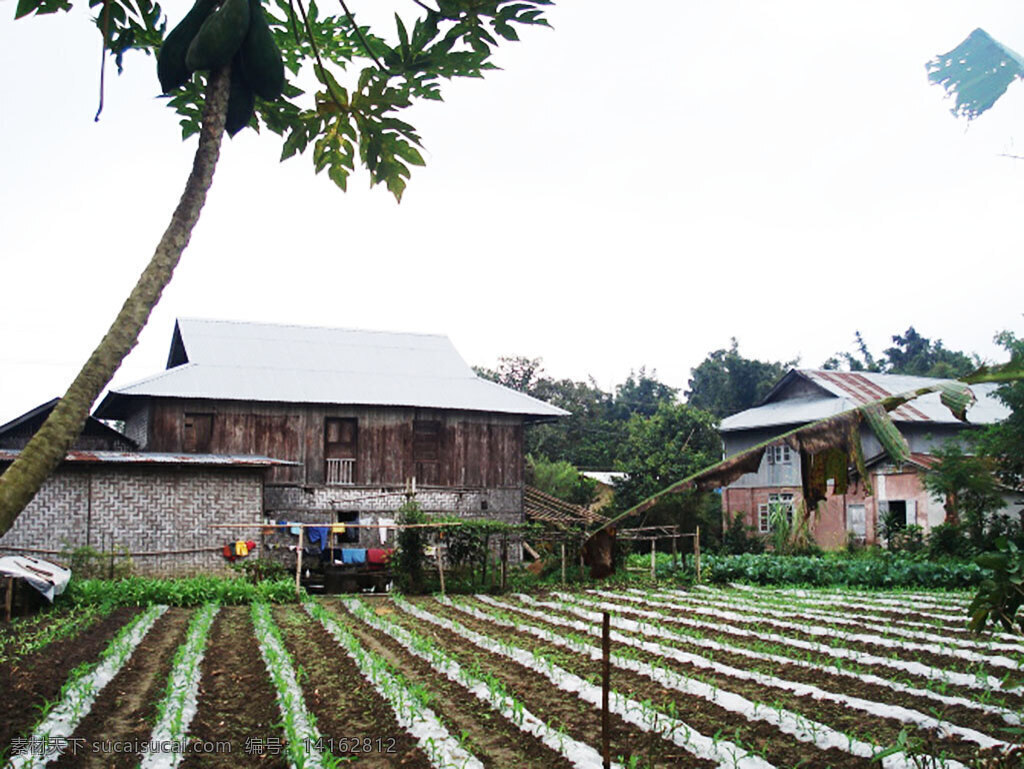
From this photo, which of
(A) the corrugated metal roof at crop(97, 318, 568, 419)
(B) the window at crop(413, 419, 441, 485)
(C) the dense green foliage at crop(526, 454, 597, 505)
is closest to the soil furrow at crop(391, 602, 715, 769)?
(B) the window at crop(413, 419, 441, 485)

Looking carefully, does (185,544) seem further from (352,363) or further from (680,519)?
(680,519)

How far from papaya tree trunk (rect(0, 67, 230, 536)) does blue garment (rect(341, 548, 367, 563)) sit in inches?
658

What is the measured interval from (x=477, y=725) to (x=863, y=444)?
24.2 m

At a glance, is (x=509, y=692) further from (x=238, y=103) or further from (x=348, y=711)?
(x=238, y=103)

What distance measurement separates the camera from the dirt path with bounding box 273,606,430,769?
19.6 ft

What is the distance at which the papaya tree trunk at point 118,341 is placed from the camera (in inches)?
79.9

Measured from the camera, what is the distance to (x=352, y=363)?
2570 centimetres

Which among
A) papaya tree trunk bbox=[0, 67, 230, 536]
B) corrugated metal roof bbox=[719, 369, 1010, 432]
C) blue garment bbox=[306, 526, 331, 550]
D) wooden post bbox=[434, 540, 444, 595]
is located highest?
corrugated metal roof bbox=[719, 369, 1010, 432]

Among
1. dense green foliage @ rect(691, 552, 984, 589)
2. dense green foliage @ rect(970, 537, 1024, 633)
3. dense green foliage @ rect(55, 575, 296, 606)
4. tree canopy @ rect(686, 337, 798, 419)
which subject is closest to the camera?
dense green foliage @ rect(970, 537, 1024, 633)

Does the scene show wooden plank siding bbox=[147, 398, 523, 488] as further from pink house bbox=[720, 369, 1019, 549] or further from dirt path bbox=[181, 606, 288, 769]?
dirt path bbox=[181, 606, 288, 769]

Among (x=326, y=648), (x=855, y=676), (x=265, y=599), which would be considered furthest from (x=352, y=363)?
(x=855, y=676)

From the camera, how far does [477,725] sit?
674 cm

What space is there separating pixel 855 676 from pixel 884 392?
24992 mm

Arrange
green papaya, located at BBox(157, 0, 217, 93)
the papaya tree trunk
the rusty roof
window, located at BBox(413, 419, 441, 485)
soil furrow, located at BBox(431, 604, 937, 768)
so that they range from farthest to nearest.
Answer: the rusty roof < window, located at BBox(413, 419, 441, 485) < soil furrow, located at BBox(431, 604, 937, 768) < green papaya, located at BBox(157, 0, 217, 93) < the papaya tree trunk
